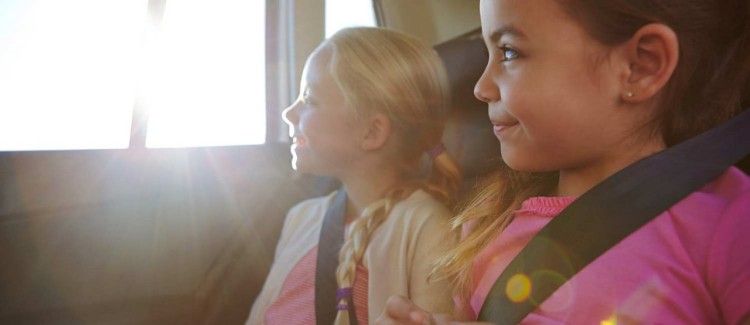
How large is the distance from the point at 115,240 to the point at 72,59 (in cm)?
39

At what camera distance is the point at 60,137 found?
140 cm

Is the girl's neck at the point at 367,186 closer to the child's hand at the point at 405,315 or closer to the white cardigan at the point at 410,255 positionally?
the white cardigan at the point at 410,255

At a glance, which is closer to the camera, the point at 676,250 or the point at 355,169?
the point at 676,250

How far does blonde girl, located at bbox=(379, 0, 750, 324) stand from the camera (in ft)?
2.22

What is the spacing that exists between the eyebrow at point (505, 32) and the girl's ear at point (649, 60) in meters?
0.12

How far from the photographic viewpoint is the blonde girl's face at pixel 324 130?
1285 mm

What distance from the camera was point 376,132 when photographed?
1292 millimetres

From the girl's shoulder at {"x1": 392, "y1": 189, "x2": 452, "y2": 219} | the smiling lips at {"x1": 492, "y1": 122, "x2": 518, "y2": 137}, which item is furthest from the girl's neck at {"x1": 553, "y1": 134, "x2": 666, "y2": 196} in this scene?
the girl's shoulder at {"x1": 392, "y1": 189, "x2": 452, "y2": 219}

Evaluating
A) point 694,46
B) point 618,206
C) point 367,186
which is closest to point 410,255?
point 367,186

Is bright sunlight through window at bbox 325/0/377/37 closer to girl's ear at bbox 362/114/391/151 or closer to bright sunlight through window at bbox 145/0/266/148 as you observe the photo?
bright sunlight through window at bbox 145/0/266/148

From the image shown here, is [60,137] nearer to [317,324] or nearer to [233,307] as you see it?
[233,307]

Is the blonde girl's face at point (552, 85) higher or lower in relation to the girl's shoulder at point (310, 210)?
higher

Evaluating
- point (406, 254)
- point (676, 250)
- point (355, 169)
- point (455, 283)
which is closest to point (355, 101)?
point (355, 169)

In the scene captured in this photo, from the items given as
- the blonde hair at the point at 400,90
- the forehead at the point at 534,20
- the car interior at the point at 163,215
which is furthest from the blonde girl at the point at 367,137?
the forehead at the point at 534,20
